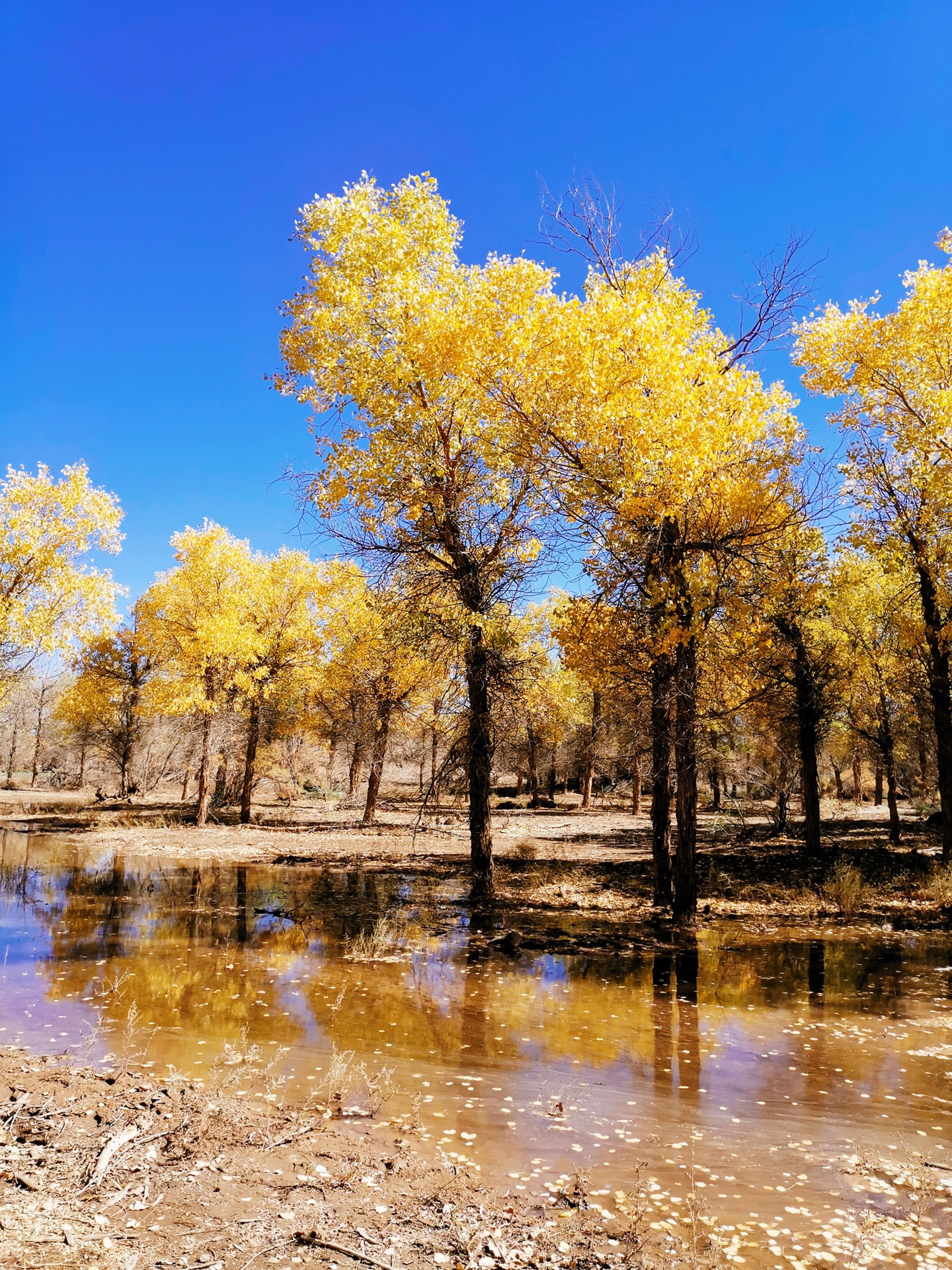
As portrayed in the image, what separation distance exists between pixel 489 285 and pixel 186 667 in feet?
57.5

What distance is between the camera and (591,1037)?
21.7 ft

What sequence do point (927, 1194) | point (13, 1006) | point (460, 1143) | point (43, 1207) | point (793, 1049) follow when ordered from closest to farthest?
point (43, 1207), point (927, 1194), point (460, 1143), point (793, 1049), point (13, 1006)

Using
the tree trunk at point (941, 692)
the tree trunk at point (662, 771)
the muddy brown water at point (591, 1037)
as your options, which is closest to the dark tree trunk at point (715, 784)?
the tree trunk at point (941, 692)

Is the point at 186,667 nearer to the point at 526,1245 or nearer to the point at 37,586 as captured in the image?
the point at 37,586

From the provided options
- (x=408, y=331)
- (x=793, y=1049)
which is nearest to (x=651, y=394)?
(x=408, y=331)

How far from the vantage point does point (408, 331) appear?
11.5 m

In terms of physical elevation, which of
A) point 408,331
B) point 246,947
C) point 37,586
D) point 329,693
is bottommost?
point 246,947

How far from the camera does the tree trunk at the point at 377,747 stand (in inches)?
965

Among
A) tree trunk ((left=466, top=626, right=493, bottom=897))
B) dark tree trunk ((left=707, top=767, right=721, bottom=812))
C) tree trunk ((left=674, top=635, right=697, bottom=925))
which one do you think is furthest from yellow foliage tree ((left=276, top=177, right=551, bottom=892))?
dark tree trunk ((left=707, top=767, right=721, bottom=812))

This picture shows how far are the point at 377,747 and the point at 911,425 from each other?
17949 mm

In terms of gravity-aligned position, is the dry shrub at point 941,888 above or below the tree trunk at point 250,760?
→ below

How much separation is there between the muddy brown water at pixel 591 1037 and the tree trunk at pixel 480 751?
130cm

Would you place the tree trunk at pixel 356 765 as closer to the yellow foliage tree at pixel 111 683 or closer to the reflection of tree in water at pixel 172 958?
the yellow foliage tree at pixel 111 683

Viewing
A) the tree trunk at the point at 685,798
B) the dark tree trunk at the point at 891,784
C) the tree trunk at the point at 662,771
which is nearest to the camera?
the tree trunk at the point at 685,798
